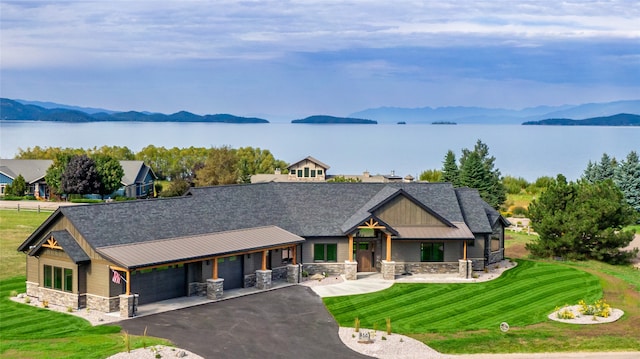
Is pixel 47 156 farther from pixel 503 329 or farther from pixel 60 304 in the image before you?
pixel 503 329

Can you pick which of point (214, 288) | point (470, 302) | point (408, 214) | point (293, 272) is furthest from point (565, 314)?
point (214, 288)

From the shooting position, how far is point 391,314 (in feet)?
107

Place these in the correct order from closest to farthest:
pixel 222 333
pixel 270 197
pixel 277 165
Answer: pixel 222 333
pixel 270 197
pixel 277 165

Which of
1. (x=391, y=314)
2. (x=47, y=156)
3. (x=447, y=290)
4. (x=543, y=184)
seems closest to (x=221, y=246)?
(x=391, y=314)

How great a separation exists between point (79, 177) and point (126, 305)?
54348 millimetres

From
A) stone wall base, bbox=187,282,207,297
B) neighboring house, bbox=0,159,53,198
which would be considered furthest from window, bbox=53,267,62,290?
neighboring house, bbox=0,159,53,198

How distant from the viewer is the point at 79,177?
81.4 metres

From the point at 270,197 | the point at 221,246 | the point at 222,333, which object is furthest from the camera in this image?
the point at 270,197

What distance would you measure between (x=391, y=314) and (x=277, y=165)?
80.3 meters

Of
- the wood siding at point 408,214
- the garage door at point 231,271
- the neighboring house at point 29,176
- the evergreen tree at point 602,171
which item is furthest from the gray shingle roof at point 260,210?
the neighboring house at point 29,176

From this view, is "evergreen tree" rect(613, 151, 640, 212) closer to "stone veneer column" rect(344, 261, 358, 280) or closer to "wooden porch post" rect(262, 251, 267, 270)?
"stone veneer column" rect(344, 261, 358, 280)

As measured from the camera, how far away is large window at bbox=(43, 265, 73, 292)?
3312cm

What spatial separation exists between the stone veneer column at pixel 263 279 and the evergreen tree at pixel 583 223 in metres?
20.9

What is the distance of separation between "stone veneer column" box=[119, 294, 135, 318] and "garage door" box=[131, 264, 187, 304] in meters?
1.77
